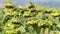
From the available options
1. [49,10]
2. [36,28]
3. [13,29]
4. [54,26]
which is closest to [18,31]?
[13,29]

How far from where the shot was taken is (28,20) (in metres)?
1.71

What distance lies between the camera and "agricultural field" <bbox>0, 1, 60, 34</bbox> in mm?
1630

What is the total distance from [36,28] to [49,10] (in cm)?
26

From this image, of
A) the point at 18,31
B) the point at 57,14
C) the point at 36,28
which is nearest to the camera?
the point at 18,31

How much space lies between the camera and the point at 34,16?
1842 millimetres

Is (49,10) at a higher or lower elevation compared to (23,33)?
higher

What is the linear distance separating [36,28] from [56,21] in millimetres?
198

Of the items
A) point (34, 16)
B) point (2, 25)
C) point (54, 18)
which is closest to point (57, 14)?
point (54, 18)

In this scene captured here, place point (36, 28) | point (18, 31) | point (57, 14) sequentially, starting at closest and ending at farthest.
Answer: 1. point (18, 31)
2. point (36, 28)
3. point (57, 14)

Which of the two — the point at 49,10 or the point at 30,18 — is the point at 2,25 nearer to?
the point at 30,18

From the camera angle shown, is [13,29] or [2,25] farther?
[2,25]

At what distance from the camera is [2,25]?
174cm

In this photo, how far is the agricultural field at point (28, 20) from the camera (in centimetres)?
163

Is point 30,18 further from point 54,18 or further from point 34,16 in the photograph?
point 54,18
